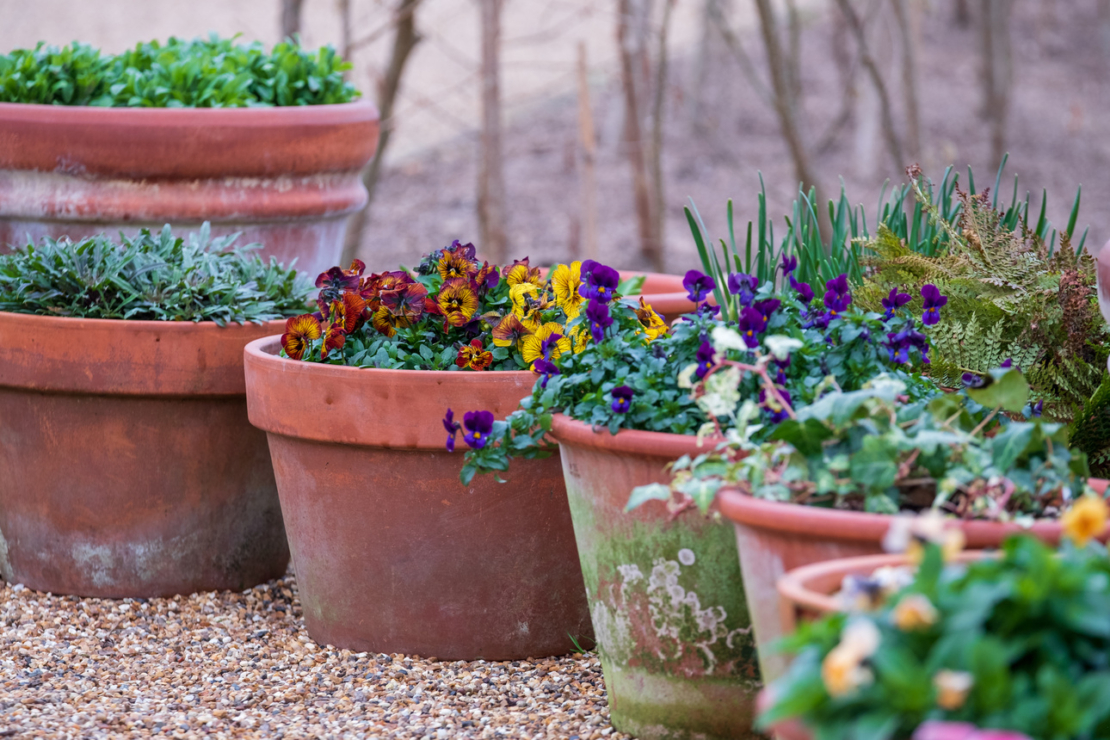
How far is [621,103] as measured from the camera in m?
9.71

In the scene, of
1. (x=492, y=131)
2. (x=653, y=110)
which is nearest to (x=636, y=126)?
(x=653, y=110)

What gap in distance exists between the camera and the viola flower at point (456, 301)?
2100mm

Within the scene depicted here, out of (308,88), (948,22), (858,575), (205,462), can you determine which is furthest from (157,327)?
(948,22)

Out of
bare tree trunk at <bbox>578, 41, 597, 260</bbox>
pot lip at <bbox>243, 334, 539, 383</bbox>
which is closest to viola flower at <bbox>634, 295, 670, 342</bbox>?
pot lip at <bbox>243, 334, 539, 383</bbox>

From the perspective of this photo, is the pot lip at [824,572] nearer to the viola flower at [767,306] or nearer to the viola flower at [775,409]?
the viola flower at [775,409]

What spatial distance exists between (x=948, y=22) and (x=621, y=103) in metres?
10.3

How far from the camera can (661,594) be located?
165 centimetres

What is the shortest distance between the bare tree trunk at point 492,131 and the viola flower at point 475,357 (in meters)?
2.68

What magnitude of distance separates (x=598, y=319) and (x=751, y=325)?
241 mm

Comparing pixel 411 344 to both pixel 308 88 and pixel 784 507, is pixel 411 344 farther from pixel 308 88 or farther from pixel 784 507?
pixel 308 88

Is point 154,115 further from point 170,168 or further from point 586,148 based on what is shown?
point 586,148

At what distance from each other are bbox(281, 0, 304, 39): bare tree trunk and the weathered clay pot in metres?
2.74

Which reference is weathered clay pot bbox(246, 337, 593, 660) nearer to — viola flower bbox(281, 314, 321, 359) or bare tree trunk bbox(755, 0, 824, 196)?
viola flower bbox(281, 314, 321, 359)

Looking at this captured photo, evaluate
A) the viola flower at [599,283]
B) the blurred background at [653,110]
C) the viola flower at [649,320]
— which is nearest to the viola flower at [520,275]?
the viola flower at [649,320]
